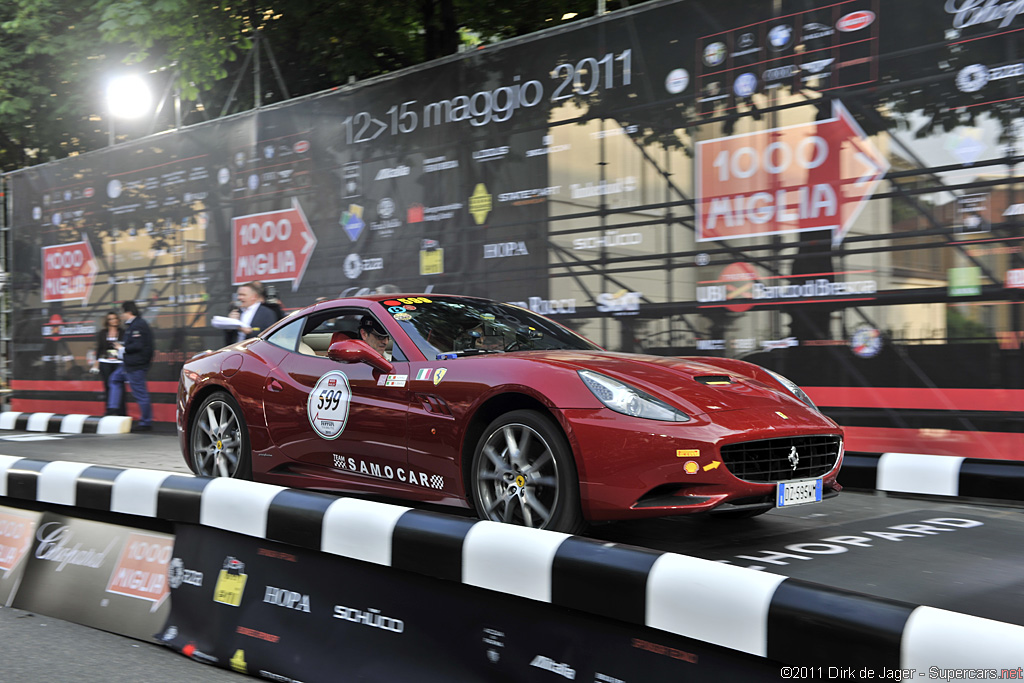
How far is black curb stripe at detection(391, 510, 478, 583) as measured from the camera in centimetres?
317

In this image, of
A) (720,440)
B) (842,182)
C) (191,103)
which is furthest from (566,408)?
(191,103)

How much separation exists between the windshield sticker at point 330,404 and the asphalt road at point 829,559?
1.51m

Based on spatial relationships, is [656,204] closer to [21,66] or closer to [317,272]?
[317,272]

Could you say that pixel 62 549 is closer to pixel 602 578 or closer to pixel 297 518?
pixel 297 518

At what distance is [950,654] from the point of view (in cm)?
200

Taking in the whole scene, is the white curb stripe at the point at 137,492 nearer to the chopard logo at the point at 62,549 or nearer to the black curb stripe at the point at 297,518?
the chopard logo at the point at 62,549

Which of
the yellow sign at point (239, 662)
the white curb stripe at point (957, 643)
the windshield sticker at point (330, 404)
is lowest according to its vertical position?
the yellow sign at point (239, 662)

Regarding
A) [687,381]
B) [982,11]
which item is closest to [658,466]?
[687,381]

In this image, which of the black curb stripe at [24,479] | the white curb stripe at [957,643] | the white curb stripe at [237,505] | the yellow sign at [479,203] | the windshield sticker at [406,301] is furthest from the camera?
the yellow sign at [479,203]

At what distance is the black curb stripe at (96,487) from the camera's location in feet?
14.6

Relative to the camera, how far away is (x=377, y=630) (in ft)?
11.0

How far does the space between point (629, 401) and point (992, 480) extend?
2484mm

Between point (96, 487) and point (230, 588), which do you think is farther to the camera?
point (96, 487)

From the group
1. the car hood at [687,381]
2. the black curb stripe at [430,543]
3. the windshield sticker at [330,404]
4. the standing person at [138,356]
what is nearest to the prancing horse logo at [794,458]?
the car hood at [687,381]
